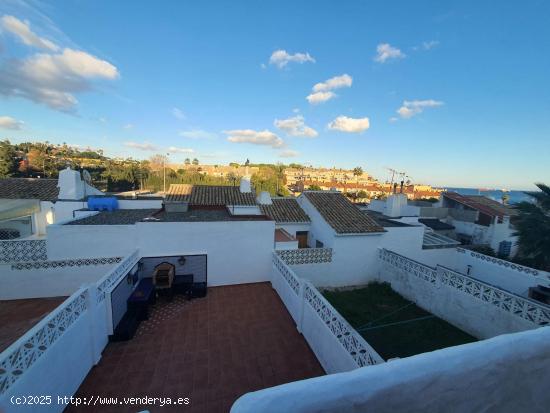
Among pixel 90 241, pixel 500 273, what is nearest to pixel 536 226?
pixel 500 273

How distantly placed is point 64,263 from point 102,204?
5.05 metres

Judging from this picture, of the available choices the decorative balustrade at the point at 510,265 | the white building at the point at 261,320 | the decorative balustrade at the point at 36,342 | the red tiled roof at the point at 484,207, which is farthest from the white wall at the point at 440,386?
the red tiled roof at the point at 484,207

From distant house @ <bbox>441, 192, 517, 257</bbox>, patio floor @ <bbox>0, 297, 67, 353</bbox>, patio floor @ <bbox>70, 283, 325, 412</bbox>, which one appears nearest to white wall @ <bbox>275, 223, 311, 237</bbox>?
patio floor @ <bbox>70, 283, 325, 412</bbox>

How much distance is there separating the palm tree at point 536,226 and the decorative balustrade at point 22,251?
715 inches

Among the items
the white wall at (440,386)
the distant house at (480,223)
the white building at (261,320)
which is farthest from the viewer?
the distant house at (480,223)

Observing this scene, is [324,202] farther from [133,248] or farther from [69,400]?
[69,400]

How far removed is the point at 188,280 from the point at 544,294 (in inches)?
482

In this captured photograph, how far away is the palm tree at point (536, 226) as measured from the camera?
10008 millimetres

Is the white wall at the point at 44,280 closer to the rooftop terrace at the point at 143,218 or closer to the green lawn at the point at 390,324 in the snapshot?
the rooftop terrace at the point at 143,218

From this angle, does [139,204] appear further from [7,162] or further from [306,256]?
[7,162]

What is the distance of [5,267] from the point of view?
22.8 feet

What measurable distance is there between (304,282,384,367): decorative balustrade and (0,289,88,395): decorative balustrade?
15.1ft

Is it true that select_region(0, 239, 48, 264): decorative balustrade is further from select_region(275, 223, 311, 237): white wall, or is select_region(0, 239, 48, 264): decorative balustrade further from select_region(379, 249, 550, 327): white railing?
select_region(379, 249, 550, 327): white railing

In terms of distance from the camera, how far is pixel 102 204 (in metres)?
11.6
